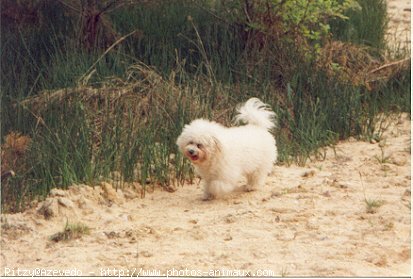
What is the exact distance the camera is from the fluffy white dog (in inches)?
314

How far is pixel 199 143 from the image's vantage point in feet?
26.0

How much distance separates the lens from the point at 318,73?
36.5 feet

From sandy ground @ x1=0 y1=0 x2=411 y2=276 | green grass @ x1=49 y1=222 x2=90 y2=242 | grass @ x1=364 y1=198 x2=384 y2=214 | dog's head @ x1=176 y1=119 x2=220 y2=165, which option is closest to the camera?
sandy ground @ x1=0 y1=0 x2=411 y2=276

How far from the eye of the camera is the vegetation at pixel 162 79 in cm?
868

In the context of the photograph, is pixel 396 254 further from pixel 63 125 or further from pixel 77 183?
pixel 63 125

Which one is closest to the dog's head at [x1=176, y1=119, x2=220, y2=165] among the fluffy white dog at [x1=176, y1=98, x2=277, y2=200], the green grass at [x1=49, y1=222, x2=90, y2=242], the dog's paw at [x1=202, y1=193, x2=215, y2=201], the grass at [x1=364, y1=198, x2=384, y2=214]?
the fluffy white dog at [x1=176, y1=98, x2=277, y2=200]

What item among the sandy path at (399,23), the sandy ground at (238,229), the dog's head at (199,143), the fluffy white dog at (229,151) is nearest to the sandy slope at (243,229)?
the sandy ground at (238,229)

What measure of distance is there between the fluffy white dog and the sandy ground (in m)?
0.17

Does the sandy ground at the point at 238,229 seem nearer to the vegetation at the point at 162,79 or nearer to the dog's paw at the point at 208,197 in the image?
the dog's paw at the point at 208,197

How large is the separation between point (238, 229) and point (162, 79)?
365cm

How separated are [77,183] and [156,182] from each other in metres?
0.87

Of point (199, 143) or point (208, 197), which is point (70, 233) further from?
point (208, 197)

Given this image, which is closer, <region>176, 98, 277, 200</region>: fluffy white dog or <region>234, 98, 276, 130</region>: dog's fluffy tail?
<region>176, 98, 277, 200</region>: fluffy white dog

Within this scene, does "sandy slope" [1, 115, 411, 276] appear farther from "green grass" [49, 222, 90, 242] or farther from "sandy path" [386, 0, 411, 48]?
"sandy path" [386, 0, 411, 48]
